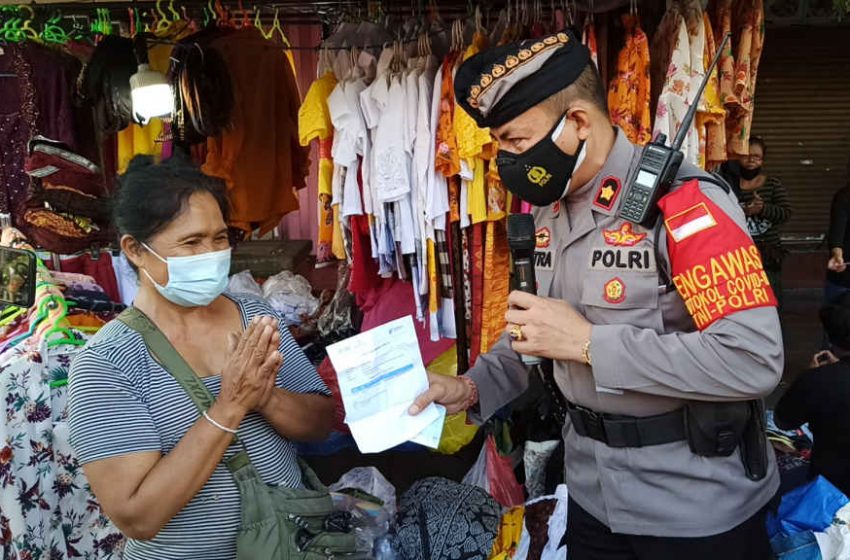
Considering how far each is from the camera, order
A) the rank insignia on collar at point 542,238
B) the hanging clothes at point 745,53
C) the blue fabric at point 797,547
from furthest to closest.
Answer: the hanging clothes at point 745,53 → the blue fabric at point 797,547 → the rank insignia on collar at point 542,238

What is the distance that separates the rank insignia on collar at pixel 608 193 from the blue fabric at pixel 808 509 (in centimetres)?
140

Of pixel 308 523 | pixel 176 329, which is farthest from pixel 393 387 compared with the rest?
pixel 176 329

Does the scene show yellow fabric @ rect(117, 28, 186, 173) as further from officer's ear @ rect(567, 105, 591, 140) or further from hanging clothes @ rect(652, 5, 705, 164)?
officer's ear @ rect(567, 105, 591, 140)

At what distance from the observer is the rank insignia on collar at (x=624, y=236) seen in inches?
64.3

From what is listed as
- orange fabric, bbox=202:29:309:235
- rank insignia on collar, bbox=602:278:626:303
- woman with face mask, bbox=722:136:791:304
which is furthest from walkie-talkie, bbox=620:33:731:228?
woman with face mask, bbox=722:136:791:304

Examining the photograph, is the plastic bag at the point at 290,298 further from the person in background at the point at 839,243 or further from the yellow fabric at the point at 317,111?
the person in background at the point at 839,243

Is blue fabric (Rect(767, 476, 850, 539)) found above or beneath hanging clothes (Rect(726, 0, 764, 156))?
beneath

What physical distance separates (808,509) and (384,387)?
152 centimetres

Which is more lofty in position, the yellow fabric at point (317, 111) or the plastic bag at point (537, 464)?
the yellow fabric at point (317, 111)

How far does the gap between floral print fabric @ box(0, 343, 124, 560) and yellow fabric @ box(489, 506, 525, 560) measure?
1.52 m

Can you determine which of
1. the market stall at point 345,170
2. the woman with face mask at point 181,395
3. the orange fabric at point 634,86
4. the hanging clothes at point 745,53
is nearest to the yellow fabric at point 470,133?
the market stall at point 345,170

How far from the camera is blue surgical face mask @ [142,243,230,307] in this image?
2006 mm

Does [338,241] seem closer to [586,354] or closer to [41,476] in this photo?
[41,476]

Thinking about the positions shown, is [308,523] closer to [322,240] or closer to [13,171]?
[322,240]
